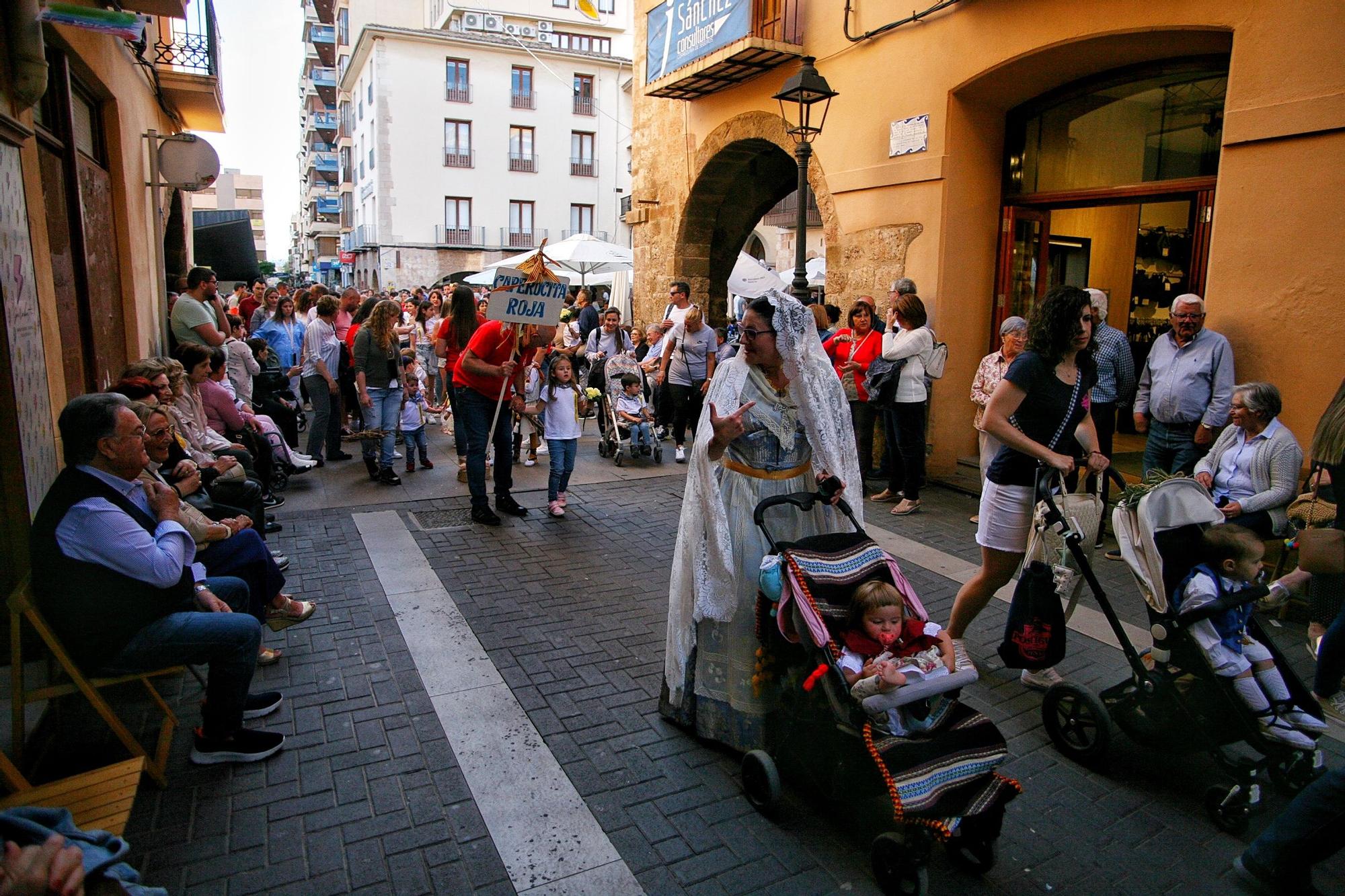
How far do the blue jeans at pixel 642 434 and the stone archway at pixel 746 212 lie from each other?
2713 millimetres

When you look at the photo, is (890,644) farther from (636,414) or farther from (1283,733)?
(636,414)

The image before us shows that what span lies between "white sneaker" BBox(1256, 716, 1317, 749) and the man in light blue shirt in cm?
303

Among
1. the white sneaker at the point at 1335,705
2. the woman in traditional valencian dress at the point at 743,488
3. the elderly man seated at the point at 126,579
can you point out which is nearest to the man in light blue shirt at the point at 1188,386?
the white sneaker at the point at 1335,705

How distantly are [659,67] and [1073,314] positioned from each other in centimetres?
1025

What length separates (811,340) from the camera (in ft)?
11.8

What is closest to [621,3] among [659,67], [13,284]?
[659,67]

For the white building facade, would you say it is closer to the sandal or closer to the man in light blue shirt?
the sandal

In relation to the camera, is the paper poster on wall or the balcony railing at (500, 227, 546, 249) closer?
the paper poster on wall

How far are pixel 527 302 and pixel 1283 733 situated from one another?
18.5ft

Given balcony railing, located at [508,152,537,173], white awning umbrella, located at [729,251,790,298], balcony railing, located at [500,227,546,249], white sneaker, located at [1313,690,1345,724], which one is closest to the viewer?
white sneaker, located at [1313,690,1345,724]

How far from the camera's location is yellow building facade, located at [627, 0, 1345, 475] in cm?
573

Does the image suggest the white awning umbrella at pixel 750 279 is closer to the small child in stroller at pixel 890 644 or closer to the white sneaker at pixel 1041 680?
the white sneaker at pixel 1041 680

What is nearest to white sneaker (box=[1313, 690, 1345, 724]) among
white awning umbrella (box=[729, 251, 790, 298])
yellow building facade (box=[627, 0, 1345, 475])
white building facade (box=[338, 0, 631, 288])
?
yellow building facade (box=[627, 0, 1345, 475])

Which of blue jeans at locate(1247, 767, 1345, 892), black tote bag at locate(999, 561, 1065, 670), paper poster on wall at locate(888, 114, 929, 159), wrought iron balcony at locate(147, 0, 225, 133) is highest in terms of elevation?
wrought iron balcony at locate(147, 0, 225, 133)
